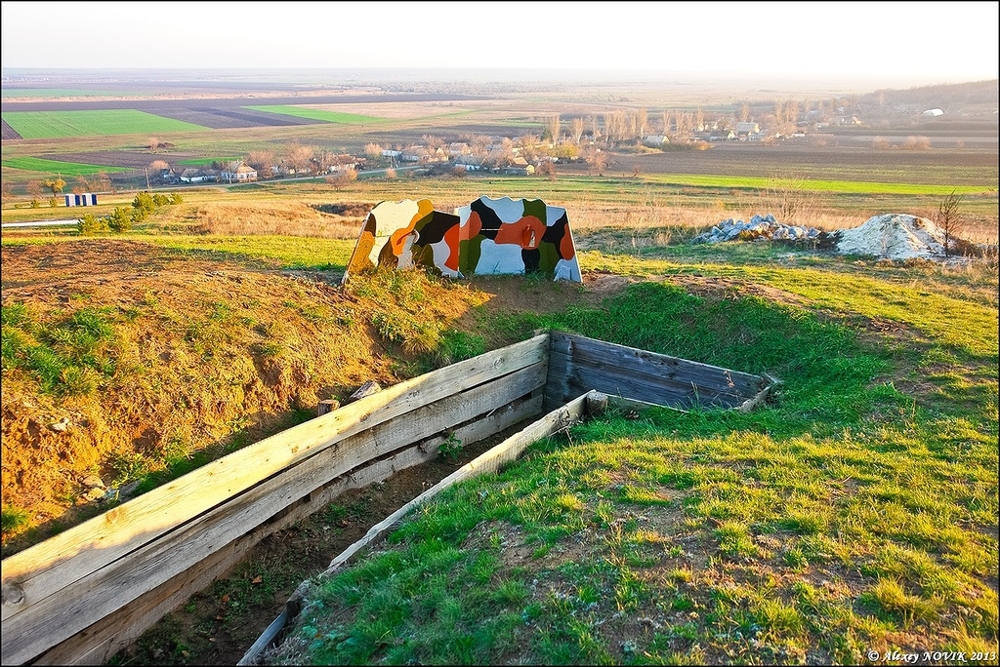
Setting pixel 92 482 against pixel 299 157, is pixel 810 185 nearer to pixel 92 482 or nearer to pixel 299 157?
pixel 92 482

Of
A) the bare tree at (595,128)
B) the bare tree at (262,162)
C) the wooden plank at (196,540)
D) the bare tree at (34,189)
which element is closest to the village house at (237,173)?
the bare tree at (262,162)

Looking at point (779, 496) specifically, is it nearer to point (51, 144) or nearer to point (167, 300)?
point (167, 300)

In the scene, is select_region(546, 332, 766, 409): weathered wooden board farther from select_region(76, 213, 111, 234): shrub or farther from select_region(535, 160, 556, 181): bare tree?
select_region(535, 160, 556, 181): bare tree

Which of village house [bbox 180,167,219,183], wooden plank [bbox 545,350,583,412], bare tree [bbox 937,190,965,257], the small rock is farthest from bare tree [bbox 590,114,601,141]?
the small rock

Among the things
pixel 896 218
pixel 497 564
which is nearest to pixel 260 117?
pixel 896 218

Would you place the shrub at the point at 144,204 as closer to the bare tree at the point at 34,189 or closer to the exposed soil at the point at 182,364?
the bare tree at the point at 34,189
